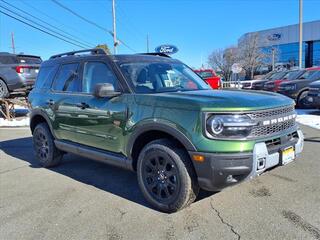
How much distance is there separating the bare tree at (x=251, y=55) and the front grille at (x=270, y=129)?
50072 millimetres

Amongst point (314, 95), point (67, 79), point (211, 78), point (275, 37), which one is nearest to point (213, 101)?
point (67, 79)

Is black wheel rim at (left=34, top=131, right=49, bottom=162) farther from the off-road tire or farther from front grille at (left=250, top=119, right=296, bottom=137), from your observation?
front grille at (left=250, top=119, right=296, bottom=137)

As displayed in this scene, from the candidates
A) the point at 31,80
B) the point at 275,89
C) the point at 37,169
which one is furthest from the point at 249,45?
the point at 37,169

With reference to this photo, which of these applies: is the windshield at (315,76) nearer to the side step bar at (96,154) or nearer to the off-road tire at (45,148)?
the off-road tire at (45,148)

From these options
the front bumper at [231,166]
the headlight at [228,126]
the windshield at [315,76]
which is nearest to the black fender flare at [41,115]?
the front bumper at [231,166]

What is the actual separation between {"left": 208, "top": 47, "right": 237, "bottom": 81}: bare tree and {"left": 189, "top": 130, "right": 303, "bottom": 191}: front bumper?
51483mm

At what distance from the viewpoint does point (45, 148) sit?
6.48m

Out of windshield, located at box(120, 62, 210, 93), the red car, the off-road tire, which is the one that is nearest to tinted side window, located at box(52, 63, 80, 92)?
the off-road tire

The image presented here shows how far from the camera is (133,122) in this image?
4.43 meters

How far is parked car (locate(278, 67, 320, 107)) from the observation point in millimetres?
14055

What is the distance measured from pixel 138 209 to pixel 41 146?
300 cm

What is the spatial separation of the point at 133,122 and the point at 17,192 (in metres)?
2.20

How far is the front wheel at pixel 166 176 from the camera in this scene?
3979 millimetres

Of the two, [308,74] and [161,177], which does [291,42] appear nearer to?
[308,74]
